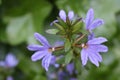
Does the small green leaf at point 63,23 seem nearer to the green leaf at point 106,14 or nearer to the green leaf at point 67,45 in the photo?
the green leaf at point 67,45

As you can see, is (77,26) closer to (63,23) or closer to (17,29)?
(63,23)

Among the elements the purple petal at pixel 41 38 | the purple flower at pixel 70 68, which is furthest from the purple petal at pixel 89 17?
the purple flower at pixel 70 68

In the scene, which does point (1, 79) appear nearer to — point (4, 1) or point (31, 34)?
point (31, 34)

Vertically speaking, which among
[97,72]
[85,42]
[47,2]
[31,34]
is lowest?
[97,72]

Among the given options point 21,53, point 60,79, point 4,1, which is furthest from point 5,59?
point 60,79

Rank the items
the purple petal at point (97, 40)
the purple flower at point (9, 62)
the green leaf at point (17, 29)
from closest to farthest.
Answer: the purple petal at point (97, 40), the purple flower at point (9, 62), the green leaf at point (17, 29)
